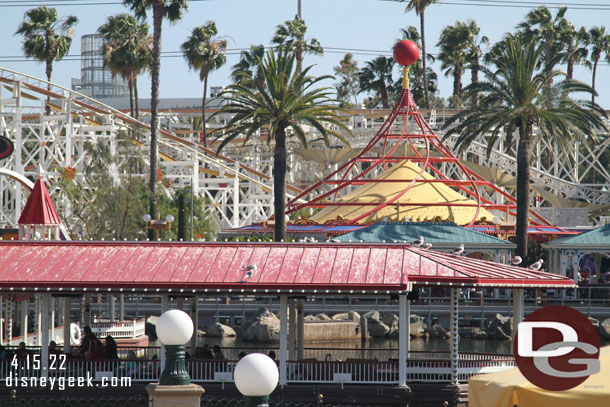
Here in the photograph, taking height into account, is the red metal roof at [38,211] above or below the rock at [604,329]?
above

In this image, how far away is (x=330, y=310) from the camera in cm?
4294

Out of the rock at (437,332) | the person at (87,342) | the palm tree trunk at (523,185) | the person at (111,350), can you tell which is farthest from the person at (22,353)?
the palm tree trunk at (523,185)

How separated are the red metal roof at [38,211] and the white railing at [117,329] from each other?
7.97 meters

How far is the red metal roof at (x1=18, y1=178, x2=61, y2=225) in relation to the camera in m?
28.8

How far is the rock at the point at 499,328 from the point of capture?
40.8m

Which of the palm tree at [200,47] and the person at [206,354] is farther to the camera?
the palm tree at [200,47]

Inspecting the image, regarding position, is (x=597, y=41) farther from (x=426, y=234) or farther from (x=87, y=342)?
(x=87, y=342)

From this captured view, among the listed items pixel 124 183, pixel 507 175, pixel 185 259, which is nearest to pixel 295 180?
pixel 507 175

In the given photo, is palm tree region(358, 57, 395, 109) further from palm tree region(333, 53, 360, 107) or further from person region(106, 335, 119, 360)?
person region(106, 335, 119, 360)

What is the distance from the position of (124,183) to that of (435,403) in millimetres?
34710

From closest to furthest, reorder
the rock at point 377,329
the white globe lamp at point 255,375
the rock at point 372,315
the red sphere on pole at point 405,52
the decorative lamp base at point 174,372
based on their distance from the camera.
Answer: the white globe lamp at point 255,375 → the decorative lamp base at point 174,372 → the rock at point 377,329 → the rock at point 372,315 → the red sphere on pole at point 405,52

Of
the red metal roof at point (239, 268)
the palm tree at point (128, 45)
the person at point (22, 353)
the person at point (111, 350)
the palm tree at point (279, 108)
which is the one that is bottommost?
the person at point (22, 353)

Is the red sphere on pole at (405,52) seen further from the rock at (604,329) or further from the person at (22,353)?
the person at (22,353)

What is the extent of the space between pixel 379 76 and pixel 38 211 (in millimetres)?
65296
